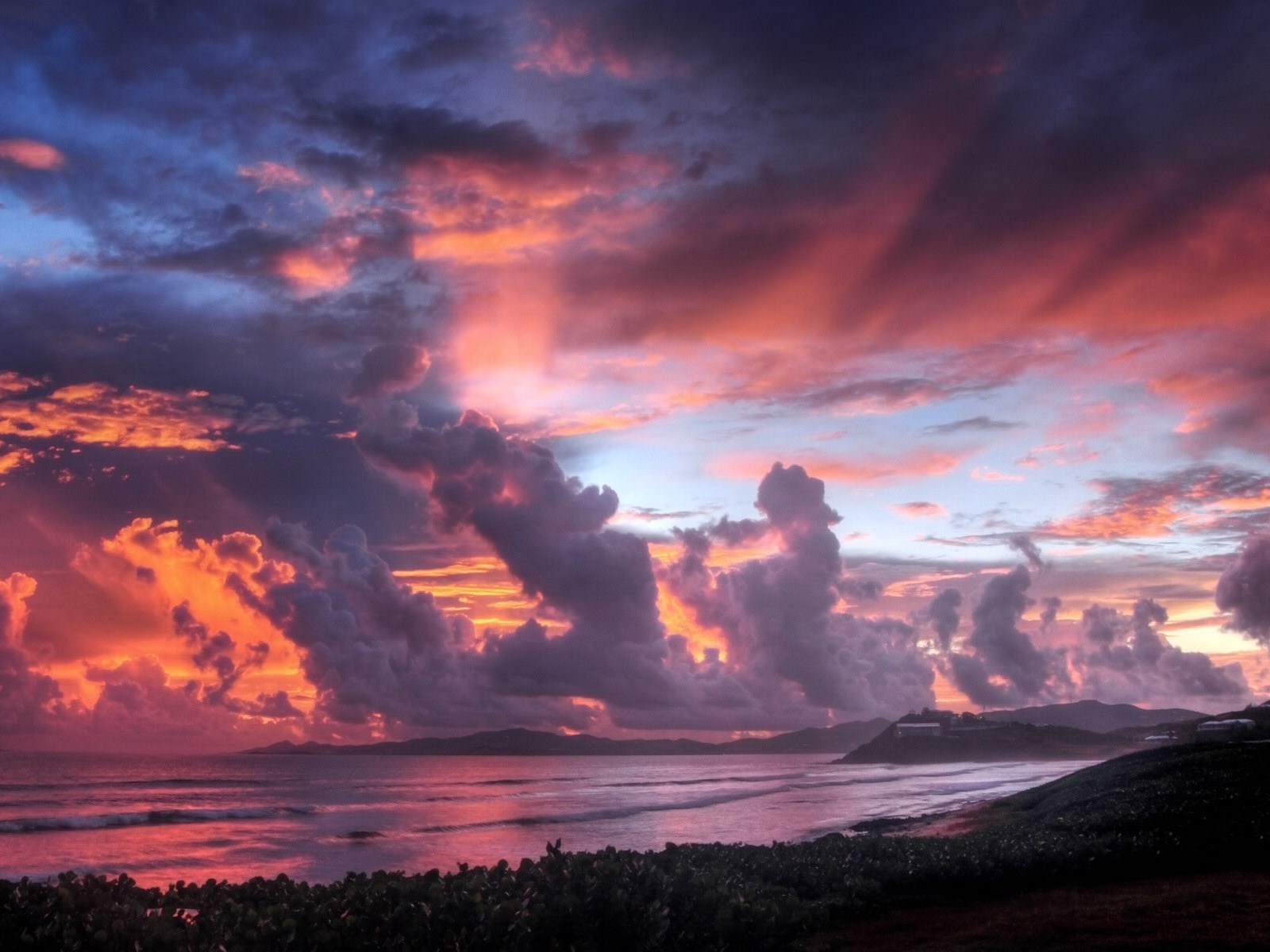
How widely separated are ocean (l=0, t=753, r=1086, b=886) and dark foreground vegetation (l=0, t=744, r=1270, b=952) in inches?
372

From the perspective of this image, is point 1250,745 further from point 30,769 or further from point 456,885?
point 30,769

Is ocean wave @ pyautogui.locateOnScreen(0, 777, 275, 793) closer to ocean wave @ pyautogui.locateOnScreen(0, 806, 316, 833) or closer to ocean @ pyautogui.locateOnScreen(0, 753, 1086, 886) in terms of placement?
ocean @ pyautogui.locateOnScreen(0, 753, 1086, 886)

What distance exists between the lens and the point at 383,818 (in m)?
60.2

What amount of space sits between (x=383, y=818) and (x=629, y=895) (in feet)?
181

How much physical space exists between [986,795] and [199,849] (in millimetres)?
50131

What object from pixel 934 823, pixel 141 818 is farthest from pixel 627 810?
pixel 141 818

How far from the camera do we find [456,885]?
10227 millimetres

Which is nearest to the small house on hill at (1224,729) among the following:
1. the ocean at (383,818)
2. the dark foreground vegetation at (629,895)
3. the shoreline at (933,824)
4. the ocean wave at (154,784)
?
the ocean at (383,818)

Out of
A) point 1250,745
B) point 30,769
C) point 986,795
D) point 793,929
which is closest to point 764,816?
point 986,795

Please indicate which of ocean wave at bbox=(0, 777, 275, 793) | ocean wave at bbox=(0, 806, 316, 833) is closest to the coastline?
ocean wave at bbox=(0, 806, 316, 833)

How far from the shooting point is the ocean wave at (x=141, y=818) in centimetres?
5422

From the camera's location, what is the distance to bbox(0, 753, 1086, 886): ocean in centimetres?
3894

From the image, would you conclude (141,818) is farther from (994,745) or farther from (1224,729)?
(994,745)

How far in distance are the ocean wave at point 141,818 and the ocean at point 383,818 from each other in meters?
0.13
